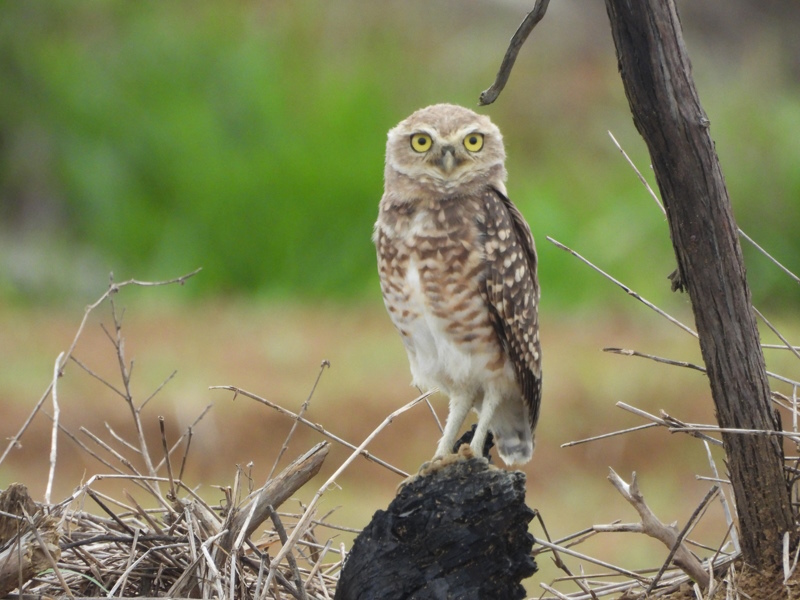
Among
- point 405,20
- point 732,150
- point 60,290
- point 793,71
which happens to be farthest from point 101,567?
point 793,71

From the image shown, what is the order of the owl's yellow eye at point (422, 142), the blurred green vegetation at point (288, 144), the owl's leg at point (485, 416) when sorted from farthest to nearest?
the blurred green vegetation at point (288, 144)
the owl's yellow eye at point (422, 142)
the owl's leg at point (485, 416)

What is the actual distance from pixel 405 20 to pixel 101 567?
950cm

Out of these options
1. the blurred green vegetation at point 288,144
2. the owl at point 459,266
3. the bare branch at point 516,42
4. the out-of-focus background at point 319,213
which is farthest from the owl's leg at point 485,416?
the blurred green vegetation at point 288,144

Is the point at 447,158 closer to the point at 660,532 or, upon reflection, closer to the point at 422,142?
the point at 422,142

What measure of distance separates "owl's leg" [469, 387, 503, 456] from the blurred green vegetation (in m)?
4.60

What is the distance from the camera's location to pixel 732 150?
9.38 metres

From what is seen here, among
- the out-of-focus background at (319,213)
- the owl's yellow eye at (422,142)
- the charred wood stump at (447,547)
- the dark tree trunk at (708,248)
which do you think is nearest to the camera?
the dark tree trunk at (708,248)

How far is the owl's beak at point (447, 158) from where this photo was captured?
3.49 meters

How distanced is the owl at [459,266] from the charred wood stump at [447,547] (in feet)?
2.05

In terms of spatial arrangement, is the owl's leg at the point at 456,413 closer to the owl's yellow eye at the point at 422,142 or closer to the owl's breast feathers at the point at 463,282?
the owl's breast feathers at the point at 463,282

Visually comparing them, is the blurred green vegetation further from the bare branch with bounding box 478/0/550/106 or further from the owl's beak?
the bare branch with bounding box 478/0/550/106

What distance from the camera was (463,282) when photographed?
343 centimetres

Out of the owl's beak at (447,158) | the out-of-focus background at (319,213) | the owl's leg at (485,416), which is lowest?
the owl's leg at (485,416)

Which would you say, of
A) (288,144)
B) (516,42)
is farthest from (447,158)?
(288,144)
